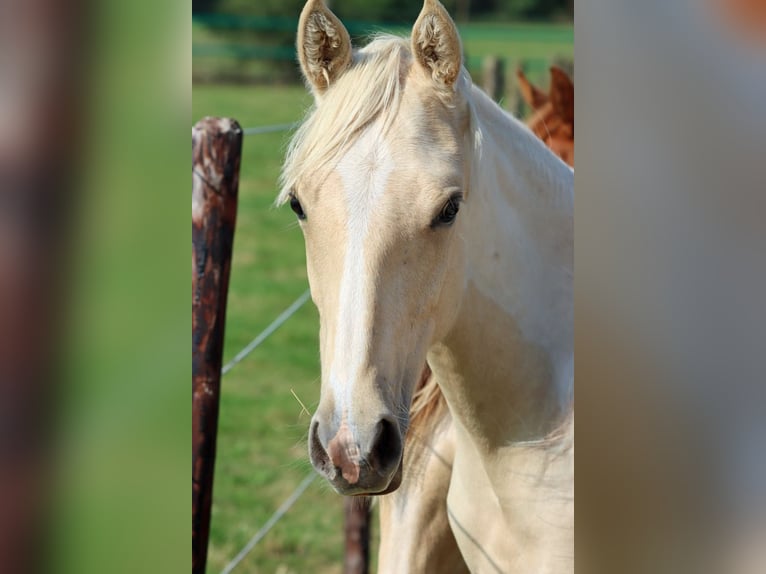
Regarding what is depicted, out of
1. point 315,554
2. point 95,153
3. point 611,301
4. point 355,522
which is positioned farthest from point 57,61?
point 315,554

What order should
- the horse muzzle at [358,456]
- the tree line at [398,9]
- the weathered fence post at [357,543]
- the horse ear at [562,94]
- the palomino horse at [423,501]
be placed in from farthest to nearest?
1. the tree line at [398,9]
2. the horse ear at [562,94]
3. the weathered fence post at [357,543]
4. the palomino horse at [423,501]
5. the horse muzzle at [358,456]

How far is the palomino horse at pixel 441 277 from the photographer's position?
1.20m

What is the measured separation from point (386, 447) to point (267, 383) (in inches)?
141

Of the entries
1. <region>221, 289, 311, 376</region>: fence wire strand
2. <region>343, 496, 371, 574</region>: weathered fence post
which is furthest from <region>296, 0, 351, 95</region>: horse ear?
<region>343, 496, 371, 574</region>: weathered fence post

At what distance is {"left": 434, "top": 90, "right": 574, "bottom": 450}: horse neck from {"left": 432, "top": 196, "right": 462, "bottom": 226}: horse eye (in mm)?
134

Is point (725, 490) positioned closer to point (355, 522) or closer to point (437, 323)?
point (437, 323)

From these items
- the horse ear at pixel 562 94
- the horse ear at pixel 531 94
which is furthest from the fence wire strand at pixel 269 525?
the horse ear at pixel 531 94

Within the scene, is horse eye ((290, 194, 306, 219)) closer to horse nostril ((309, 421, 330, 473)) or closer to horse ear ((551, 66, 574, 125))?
horse nostril ((309, 421, 330, 473))

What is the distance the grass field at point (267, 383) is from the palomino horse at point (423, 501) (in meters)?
0.26

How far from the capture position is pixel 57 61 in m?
0.62

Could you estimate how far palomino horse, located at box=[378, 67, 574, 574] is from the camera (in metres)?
1.86

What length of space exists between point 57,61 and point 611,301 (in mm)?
488

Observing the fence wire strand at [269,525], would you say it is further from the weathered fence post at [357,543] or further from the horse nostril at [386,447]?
the horse nostril at [386,447]

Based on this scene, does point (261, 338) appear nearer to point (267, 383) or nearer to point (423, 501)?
point (423, 501)
